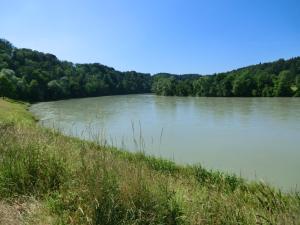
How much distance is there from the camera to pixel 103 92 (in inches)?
4328

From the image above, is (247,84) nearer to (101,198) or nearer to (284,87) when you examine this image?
(284,87)

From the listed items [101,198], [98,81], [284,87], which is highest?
[101,198]

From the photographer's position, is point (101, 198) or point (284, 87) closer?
point (101, 198)

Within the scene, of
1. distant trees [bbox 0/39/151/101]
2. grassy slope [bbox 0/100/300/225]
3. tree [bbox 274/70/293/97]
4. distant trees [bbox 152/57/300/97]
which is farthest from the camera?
distant trees [bbox 0/39/151/101]

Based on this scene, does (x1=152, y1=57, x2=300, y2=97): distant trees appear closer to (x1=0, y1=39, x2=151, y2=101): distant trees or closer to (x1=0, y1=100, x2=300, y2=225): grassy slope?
(x1=0, y1=39, x2=151, y2=101): distant trees

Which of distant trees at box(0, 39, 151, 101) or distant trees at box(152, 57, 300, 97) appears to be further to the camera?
distant trees at box(0, 39, 151, 101)

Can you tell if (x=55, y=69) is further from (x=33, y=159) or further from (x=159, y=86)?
(x=33, y=159)

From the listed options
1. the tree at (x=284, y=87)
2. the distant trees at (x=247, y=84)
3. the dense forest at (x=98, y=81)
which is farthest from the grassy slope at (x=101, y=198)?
the tree at (x=284, y=87)

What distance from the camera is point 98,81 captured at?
10938 cm

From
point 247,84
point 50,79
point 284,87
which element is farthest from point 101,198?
point 50,79

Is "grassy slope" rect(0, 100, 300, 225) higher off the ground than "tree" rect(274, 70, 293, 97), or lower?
higher

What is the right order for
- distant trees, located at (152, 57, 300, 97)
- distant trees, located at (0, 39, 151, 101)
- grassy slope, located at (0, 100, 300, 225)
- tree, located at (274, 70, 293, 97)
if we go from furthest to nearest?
distant trees, located at (0, 39, 151, 101) < distant trees, located at (152, 57, 300, 97) < tree, located at (274, 70, 293, 97) < grassy slope, located at (0, 100, 300, 225)

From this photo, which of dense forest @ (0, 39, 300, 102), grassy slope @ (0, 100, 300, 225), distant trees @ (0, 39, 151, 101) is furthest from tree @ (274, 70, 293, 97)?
grassy slope @ (0, 100, 300, 225)

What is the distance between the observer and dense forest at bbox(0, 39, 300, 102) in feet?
226
